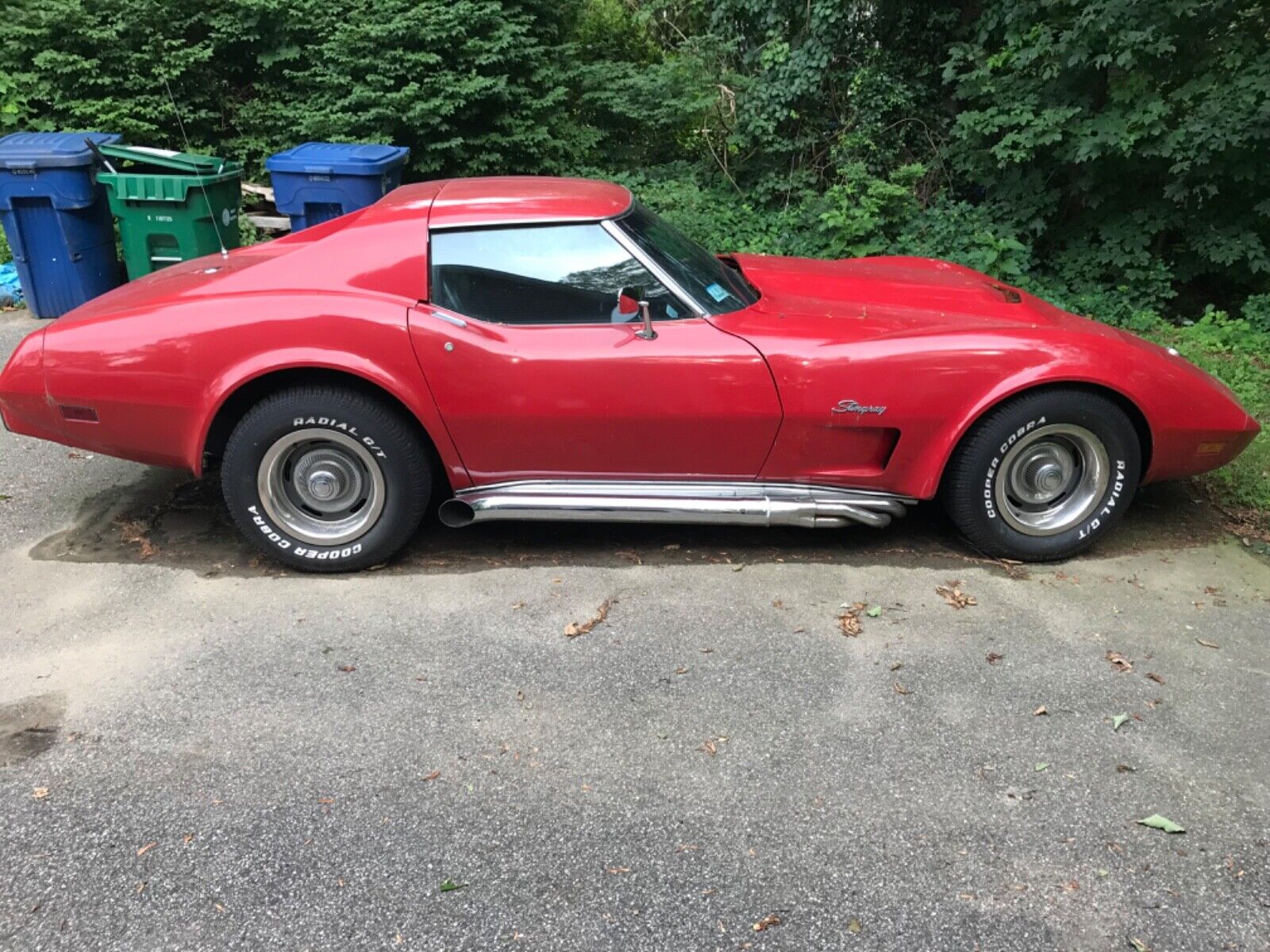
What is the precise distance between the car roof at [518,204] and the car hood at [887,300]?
0.76m

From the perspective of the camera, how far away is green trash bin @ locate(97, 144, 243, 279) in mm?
6645

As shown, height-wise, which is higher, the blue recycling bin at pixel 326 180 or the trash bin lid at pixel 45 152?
the trash bin lid at pixel 45 152

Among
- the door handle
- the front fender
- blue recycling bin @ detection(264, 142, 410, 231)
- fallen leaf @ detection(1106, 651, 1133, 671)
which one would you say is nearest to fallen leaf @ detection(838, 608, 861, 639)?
fallen leaf @ detection(1106, 651, 1133, 671)

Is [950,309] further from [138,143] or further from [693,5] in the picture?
[138,143]

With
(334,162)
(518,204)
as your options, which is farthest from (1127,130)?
(334,162)

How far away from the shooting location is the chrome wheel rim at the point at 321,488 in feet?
11.9

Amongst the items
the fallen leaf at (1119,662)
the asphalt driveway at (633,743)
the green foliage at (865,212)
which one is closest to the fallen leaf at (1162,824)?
the asphalt driveway at (633,743)

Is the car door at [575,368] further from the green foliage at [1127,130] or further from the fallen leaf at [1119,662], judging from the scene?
the green foliage at [1127,130]

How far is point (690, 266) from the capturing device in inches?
152

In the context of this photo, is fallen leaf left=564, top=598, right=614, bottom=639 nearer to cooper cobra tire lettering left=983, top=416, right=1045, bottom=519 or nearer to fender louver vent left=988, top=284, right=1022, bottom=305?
cooper cobra tire lettering left=983, top=416, right=1045, bottom=519

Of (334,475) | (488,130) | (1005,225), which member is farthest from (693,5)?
(334,475)

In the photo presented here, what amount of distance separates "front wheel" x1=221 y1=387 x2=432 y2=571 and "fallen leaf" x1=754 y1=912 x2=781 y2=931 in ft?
6.85

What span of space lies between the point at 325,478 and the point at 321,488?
0.04 m

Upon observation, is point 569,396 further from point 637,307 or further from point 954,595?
point 954,595
